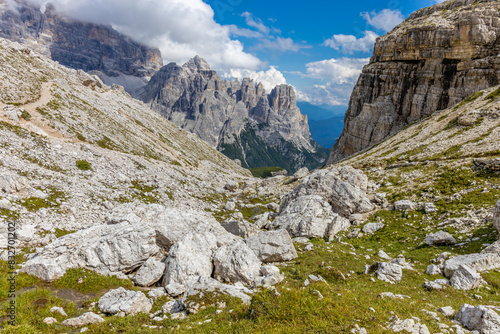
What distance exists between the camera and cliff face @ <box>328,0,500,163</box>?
75250mm

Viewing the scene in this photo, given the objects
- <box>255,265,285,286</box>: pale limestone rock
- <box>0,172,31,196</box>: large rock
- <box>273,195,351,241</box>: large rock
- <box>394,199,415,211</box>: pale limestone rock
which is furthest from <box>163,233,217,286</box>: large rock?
<box>394,199,415,211</box>: pale limestone rock

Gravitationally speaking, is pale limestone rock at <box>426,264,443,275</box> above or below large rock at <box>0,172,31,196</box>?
above

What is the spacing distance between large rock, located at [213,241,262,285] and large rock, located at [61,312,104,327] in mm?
8389

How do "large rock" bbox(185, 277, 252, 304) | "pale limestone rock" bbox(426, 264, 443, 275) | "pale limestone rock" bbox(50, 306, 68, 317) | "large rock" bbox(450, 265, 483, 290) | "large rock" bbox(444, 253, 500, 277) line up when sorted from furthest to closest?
"pale limestone rock" bbox(426, 264, 443, 275)
"large rock" bbox(444, 253, 500, 277)
"large rock" bbox(450, 265, 483, 290)
"large rock" bbox(185, 277, 252, 304)
"pale limestone rock" bbox(50, 306, 68, 317)

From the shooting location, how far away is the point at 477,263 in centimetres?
1719

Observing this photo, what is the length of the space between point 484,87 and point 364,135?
120 feet

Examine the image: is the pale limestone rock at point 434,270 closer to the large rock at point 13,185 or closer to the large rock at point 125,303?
the large rock at point 125,303

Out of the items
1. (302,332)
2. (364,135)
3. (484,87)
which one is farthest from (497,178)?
(364,135)

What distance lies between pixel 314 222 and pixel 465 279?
16133mm

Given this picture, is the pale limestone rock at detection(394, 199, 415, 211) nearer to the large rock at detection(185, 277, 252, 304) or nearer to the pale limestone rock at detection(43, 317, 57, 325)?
the large rock at detection(185, 277, 252, 304)

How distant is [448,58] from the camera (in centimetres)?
8031

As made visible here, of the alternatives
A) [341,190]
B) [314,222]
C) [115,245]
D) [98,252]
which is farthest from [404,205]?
[98,252]

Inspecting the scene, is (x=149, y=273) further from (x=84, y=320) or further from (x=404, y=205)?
(x=404, y=205)

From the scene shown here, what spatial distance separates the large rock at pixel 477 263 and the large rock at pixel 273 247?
1152 cm
